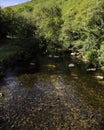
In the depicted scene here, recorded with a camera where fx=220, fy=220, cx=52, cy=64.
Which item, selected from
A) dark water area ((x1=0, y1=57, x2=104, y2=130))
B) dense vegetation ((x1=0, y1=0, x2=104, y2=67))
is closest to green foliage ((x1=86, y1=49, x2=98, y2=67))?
dense vegetation ((x1=0, y1=0, x2=104, y2=67))

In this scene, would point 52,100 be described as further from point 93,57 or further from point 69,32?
point 69,32

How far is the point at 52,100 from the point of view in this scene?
72.4 feet

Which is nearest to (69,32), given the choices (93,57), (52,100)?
(93,57)

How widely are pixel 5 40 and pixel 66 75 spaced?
28637mm

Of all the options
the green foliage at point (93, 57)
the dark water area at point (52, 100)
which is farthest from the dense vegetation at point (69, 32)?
the dark water area at point (52, 100)

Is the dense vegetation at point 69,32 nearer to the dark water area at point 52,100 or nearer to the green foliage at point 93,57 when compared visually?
the green foliage at point 93,57

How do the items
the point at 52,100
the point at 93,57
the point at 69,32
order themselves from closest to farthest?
1. the point at 52,100
2. the point at 93,57
3. the point at 69,32

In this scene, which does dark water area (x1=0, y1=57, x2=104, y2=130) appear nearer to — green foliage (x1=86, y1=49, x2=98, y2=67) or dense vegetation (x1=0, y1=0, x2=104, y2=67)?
green foliage (x1=86, y1=49, x2=98, y2=67)

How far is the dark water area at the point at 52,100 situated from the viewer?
17516 millimetres

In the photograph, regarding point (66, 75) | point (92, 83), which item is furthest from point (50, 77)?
point (92, 83)

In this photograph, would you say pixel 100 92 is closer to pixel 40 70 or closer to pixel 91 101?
pixel 91 101

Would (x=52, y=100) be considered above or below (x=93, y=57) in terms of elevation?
below

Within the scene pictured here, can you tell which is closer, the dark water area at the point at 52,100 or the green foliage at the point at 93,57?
the dark water area at the point at 52,100

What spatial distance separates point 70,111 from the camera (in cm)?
1958
